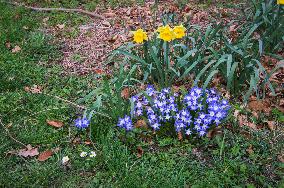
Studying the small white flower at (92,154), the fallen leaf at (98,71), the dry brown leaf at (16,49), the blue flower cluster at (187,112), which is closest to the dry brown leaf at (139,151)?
the blue flower cluster at (187,112)

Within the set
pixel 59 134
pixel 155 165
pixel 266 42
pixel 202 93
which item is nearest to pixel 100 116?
pixel 59 134

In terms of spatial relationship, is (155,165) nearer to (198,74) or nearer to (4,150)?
(198,74)

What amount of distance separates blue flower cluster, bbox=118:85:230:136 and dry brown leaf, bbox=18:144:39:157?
0.73 metres

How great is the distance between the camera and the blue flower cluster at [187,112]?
2.85 metres

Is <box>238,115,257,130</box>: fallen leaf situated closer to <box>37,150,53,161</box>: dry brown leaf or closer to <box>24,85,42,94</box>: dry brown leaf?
<box>37,150,53,161</box>: dry brown leaf

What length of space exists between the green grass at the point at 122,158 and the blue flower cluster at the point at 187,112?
141mm

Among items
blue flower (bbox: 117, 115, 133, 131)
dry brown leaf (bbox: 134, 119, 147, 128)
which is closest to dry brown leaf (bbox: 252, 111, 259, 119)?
dry brown leaf (bbox: 134, 119, 147, 128)

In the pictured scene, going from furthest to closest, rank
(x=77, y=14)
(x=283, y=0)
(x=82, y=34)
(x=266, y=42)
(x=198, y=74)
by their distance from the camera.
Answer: (x=77, y=14), (x=82, y=34), (x=266, y=42), (x=198, y=74), (x=283, y=0)

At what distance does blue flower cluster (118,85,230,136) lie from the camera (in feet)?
9.36

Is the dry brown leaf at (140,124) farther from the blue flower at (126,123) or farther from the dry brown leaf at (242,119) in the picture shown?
the dry brown leaf at (242,119)

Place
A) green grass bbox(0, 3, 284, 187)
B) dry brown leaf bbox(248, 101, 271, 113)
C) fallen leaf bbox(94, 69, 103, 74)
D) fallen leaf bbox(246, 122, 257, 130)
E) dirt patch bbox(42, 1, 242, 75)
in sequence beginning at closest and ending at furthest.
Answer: green grass bbox(0, 3, 284, 187) < fallen leaf bbox(246, 122, 257, 130) < dry brown leaf bbox(248, 101, 271, 113) < fallen leaf bbox(94, 69, 103, 74) < dirt patch bbox(42, 1, 242, 75)

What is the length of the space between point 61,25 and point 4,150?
2376 mm

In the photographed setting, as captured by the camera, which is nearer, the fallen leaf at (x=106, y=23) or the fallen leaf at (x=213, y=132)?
the fallen leaf at (x=213, y=132)

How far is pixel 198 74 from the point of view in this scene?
3.29m
